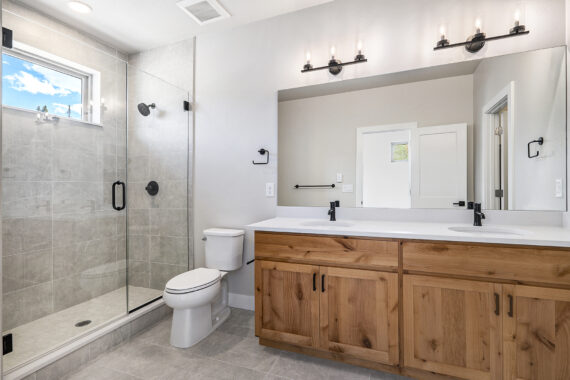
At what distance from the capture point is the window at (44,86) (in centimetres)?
180

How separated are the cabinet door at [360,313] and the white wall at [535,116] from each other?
966mm

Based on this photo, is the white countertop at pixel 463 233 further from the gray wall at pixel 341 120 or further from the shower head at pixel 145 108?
the shower head at pixel 145 108

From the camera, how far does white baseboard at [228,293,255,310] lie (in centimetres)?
241

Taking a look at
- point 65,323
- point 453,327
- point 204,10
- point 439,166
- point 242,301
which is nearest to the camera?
point 453,327

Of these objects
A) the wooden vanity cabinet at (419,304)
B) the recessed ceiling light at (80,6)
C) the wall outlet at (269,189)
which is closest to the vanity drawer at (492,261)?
the wooden vanity cabinet at (419,304)

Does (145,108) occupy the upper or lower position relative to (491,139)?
upper

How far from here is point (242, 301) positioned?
8.00ft

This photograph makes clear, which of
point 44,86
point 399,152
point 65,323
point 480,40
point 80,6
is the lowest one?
point 65,323

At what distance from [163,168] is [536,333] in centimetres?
295

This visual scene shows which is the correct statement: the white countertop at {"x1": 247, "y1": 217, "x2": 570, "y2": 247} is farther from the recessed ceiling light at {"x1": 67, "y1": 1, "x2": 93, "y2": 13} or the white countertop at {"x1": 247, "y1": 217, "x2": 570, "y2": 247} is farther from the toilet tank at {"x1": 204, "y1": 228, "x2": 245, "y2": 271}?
the recessed ceiling light at {"x1": 67, "y1": 1, "x2": 93, "y2": 13}

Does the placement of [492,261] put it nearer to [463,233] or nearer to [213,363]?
[463,233]

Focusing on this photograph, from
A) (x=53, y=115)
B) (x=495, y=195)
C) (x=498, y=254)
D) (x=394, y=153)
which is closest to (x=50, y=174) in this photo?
(x=53, y=115)

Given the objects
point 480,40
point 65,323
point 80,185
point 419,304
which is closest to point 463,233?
point 419,304

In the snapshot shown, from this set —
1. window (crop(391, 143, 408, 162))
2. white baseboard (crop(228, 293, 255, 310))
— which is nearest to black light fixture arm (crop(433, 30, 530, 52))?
window (crop(391, 143, 408, 162))
